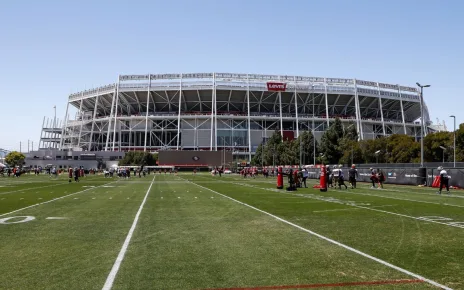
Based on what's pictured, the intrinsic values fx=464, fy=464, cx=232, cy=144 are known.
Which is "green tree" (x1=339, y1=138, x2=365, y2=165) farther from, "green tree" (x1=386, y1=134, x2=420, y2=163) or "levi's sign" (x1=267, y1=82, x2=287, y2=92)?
"levi's sign" (x1=267, y1=82, x2=287, y2=92)

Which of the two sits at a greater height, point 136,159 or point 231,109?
point 231,109

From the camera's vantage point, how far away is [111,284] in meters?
6.96

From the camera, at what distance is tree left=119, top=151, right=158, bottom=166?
434ft

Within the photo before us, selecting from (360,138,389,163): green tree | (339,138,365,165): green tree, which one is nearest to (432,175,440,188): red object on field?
(339,138,365,165): green tree

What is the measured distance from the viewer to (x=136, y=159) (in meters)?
133

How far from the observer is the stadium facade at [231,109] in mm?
134875

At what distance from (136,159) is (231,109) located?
1358 inches

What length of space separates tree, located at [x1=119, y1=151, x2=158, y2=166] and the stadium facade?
5.45 metres

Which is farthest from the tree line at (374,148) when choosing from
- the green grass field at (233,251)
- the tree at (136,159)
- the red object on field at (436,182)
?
the green grass field at (233,251)

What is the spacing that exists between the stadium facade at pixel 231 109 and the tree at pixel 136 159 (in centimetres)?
545

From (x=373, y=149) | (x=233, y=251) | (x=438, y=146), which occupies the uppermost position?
(x=438, y=146)

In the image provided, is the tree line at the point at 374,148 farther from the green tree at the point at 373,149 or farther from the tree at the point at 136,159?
the tree at the point at 136,159

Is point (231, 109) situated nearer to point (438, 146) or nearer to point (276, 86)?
point (276, 86)

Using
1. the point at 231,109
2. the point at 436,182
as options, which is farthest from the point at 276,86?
the point at 436,182
